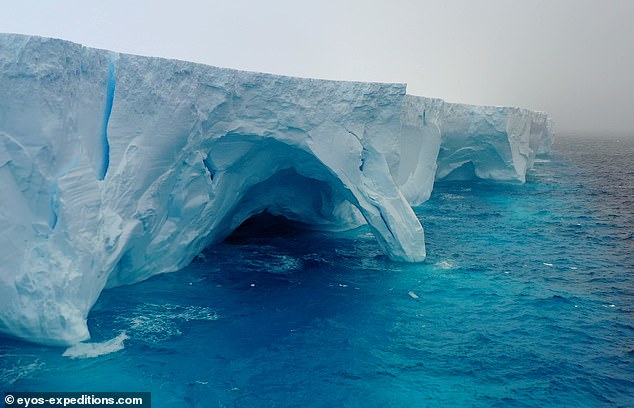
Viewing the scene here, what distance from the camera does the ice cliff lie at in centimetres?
812

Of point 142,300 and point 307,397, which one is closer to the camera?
point 307,397

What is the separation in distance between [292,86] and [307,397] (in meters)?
7.64

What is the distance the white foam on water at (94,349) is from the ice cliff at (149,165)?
211mm

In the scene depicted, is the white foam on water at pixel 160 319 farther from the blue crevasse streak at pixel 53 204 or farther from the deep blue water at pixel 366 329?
the blue crevasse streak at pixel 53 204

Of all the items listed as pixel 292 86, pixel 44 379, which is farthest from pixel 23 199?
pixel 292 86

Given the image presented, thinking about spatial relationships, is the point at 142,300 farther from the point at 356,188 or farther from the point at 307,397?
the point at 356,188

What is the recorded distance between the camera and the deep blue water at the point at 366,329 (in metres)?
7.36

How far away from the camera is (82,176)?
8.81 meters

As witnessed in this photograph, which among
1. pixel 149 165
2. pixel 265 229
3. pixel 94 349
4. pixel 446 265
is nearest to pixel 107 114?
pixel 149 165

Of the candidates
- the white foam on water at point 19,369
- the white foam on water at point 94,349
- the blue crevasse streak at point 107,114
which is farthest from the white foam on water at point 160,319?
the blue crevasse streak at point 107,114

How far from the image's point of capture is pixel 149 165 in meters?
10.2

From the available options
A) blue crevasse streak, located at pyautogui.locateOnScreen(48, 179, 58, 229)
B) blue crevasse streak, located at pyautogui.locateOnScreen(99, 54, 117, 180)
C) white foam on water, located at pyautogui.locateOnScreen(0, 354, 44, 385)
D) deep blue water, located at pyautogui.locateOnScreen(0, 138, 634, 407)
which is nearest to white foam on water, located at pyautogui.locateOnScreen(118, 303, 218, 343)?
deep blue water, located at pyautogui.locateOnScreen(0, 138, 634, 407)

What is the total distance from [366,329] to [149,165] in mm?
5528

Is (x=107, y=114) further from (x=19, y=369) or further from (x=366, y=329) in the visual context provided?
(x=366, y=329)
